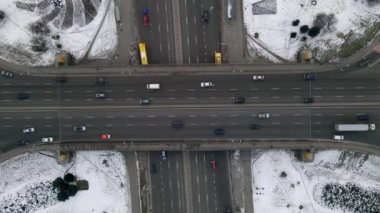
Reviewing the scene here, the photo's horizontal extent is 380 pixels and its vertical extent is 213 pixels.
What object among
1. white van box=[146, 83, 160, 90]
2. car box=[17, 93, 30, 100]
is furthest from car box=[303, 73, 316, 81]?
car box=[17, 93, 30, 100]

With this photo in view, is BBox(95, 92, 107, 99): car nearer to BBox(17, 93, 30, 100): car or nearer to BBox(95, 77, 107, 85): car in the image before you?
BBox(95, 77, 107, 85): car

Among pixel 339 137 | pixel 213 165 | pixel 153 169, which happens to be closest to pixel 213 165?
pixel 213 165

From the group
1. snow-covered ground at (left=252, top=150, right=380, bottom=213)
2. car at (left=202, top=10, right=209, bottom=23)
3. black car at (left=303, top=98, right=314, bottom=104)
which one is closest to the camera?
black car at (left=303, top=98, right=314, bottom=104)

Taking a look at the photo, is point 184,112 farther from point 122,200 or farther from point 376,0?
point 376,0

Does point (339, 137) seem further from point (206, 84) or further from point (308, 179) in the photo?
point (206, 84)

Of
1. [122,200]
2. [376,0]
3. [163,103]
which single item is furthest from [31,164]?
[376,0]
